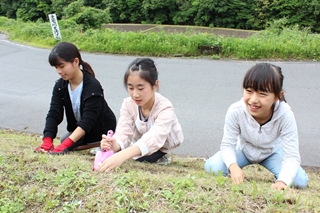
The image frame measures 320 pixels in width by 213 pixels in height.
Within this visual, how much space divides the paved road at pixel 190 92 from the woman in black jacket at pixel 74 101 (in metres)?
1.54

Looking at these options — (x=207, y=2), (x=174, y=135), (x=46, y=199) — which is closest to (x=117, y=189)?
(x=46, y=199)

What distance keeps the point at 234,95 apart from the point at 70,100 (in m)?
3.99

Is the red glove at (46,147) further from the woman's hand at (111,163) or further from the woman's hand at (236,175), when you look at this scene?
the woman's hand at (236,175)

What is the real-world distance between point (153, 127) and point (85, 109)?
96 centimetres

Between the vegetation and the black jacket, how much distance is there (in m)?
27.5

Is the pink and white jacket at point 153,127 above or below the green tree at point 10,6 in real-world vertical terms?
below

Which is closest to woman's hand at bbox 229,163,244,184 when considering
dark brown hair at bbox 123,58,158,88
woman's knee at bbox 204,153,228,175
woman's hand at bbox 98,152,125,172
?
woman's knee at bbox 204,153,228,175

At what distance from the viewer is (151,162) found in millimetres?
3426

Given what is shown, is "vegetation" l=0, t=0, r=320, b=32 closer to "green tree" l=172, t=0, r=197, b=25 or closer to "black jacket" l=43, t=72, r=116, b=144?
"green tree" l=172, t=0, r=197, b=25

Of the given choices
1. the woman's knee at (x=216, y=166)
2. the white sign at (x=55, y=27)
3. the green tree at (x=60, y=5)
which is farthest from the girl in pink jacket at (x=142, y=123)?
the green tree at (x=60, y=5)

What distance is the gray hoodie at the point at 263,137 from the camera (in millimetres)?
2688

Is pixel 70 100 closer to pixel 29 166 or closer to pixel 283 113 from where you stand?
pixel 29 166

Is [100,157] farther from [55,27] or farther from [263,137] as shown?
[55,27]

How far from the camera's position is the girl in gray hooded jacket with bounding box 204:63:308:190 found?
8.24ft
